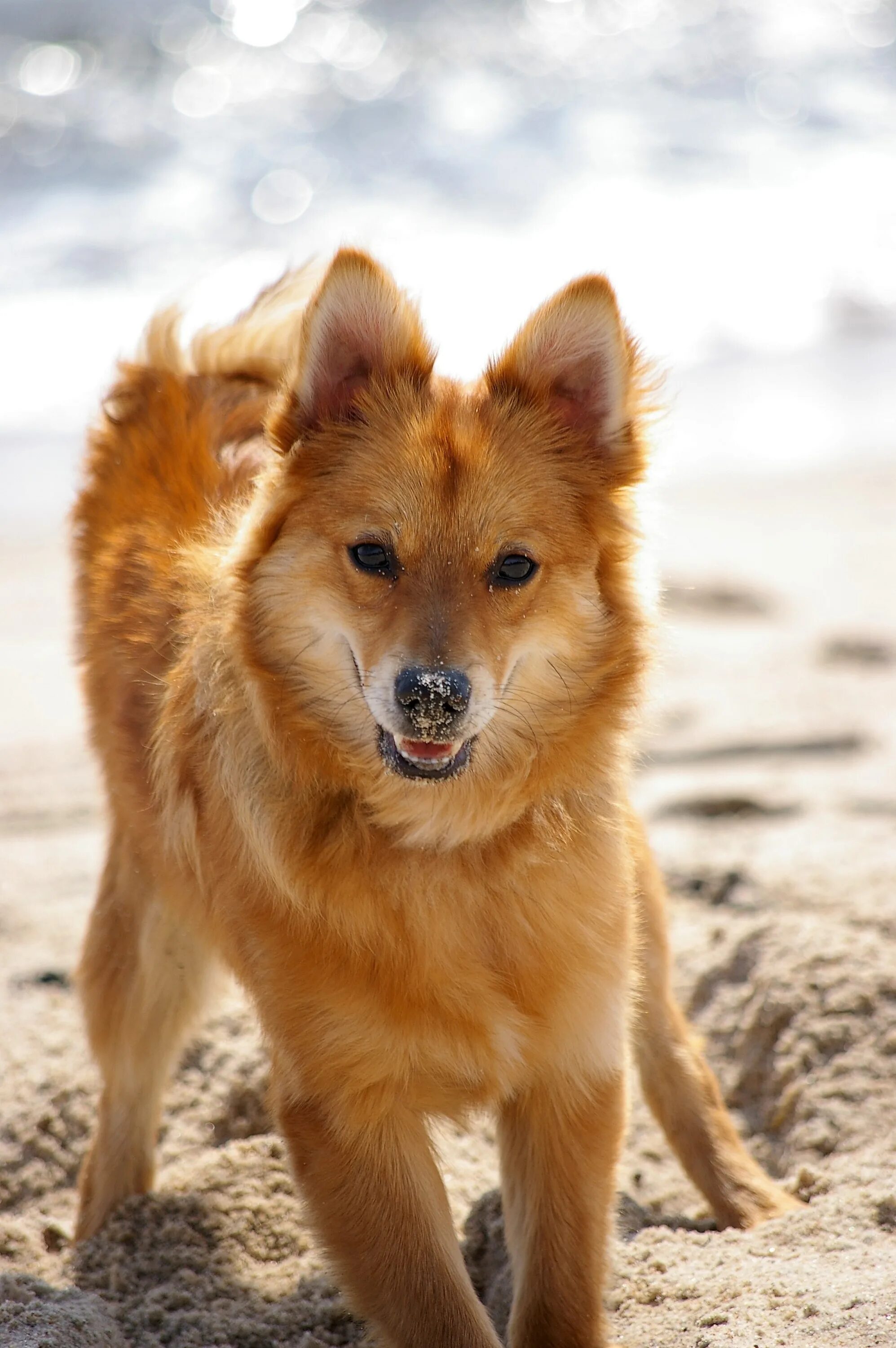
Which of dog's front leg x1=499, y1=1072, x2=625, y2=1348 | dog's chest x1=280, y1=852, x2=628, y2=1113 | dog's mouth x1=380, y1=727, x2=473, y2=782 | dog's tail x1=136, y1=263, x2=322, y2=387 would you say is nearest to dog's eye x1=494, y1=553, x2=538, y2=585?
dog's mouth x1=380, y1=727, x2=473, y2=782

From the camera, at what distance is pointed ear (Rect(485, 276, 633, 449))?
269cm

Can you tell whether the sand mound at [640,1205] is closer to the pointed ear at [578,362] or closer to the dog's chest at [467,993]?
the dog's chest at [467,993]

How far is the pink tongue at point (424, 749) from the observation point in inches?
96.8

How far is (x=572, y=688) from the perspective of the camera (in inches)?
105

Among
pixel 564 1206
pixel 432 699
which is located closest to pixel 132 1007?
pixel 564 1206

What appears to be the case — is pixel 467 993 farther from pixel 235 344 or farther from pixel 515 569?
pixel 235 344

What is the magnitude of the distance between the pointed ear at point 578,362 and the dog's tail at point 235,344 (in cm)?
105

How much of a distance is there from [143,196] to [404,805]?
11.9m

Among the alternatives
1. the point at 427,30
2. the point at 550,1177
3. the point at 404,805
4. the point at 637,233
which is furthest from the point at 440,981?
the point at 427,30

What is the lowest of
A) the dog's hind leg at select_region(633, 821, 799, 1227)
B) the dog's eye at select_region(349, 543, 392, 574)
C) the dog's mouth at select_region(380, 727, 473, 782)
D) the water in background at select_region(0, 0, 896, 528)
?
the dog's hind leg at select_region(633, 821, 799, 1227)

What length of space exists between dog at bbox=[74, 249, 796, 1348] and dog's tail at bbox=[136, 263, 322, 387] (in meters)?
0.91

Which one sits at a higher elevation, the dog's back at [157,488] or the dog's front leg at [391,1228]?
the dog's back at [157,488]

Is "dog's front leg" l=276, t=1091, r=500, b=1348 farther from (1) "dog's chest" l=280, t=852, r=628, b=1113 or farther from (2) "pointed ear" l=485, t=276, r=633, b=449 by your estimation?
(2) "pointed ear" l=485, t=276, r=633, b=449

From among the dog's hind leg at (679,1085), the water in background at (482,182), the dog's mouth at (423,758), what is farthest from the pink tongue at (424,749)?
the water in background at (482,182)
